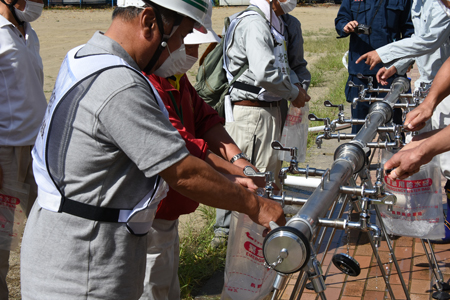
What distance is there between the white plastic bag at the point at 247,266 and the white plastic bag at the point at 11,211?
1.38 meters

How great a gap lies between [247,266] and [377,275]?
1.37 m

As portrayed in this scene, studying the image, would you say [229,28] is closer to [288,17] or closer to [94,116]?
[288,17]

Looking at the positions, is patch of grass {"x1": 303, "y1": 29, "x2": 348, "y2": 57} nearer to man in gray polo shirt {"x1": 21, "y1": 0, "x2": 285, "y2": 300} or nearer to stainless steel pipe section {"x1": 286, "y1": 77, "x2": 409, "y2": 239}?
stainless steel pipe section {"x1": 286, "y1": 77, "x2": 409, "y2": 239}

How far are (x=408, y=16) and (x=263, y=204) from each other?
3.62 metres

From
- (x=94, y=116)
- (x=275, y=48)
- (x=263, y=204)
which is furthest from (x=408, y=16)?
(x=94, y=116)

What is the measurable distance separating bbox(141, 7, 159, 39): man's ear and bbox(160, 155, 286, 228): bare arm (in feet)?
1.40

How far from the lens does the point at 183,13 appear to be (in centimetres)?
157

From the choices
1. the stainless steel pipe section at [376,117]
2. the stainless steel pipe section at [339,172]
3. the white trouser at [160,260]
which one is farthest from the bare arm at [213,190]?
the white trouser at [160,260]

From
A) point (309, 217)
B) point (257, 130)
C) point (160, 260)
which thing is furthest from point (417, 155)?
point (257, 130)

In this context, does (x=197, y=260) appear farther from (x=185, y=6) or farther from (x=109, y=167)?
(x=185, y=6)

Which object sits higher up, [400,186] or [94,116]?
[94,116]

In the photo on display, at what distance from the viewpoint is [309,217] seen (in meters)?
1.43

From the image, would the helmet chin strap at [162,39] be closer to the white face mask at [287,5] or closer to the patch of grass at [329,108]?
the white face mask at [287,5]

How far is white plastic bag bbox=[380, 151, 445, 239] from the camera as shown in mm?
2713
